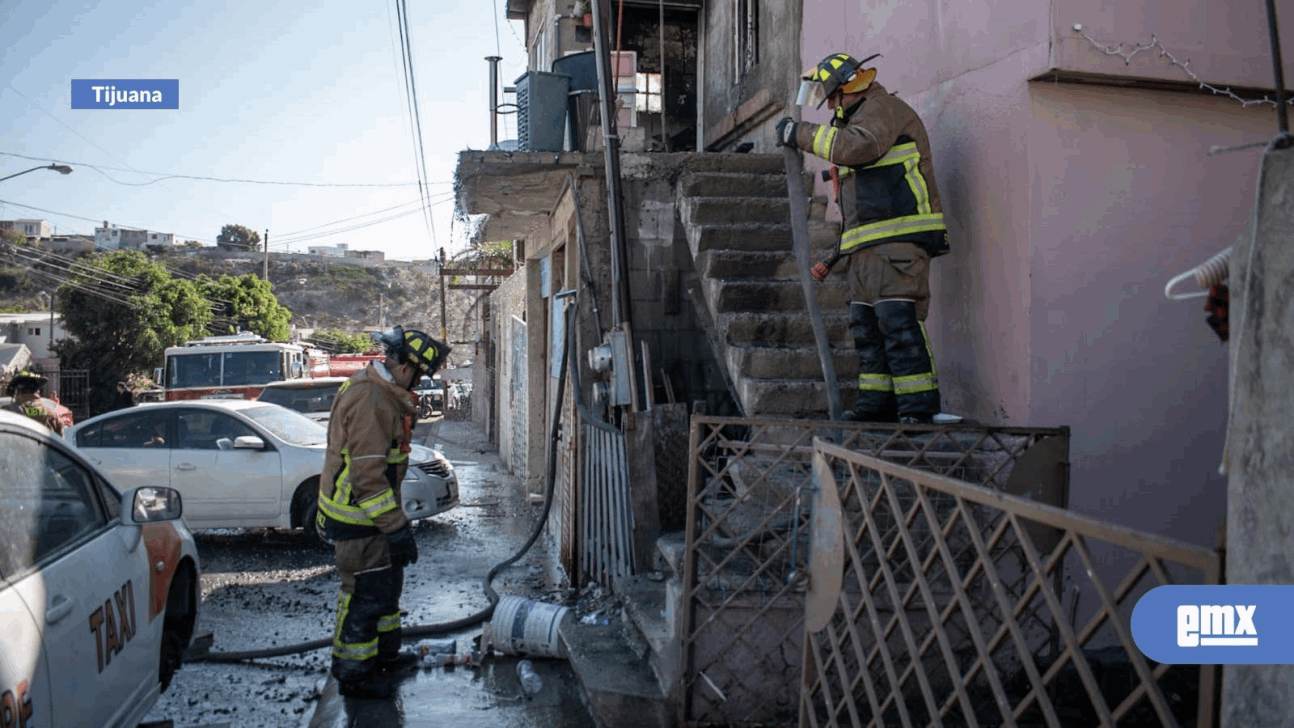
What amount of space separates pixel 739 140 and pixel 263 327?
34196mm

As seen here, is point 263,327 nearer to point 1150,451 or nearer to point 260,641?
point 260,641

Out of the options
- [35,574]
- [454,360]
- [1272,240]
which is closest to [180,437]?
[35,574]

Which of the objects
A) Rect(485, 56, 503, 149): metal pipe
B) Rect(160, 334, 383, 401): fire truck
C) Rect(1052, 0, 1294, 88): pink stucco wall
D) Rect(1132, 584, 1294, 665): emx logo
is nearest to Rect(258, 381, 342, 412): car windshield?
Rect(160, 334, 383, 401): fire truck

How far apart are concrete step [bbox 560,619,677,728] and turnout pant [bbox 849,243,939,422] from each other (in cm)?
165

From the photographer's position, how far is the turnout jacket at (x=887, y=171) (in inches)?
172

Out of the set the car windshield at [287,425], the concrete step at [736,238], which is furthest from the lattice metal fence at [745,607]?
the car windshield at [287,425]

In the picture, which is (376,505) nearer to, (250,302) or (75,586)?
(75,586)

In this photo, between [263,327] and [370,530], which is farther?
[263,327]

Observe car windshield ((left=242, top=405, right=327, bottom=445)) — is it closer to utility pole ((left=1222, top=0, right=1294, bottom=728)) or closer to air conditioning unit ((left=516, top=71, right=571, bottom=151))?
air conditioning unit ((left=516, top=71, right=571, bottom=151))

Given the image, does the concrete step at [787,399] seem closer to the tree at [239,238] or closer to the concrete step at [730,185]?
the concrete step at [730,185]

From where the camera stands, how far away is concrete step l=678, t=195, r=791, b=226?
635 cm

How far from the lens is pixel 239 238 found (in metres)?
71.1

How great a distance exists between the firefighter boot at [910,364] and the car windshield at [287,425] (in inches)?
263

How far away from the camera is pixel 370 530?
16.0 ft
